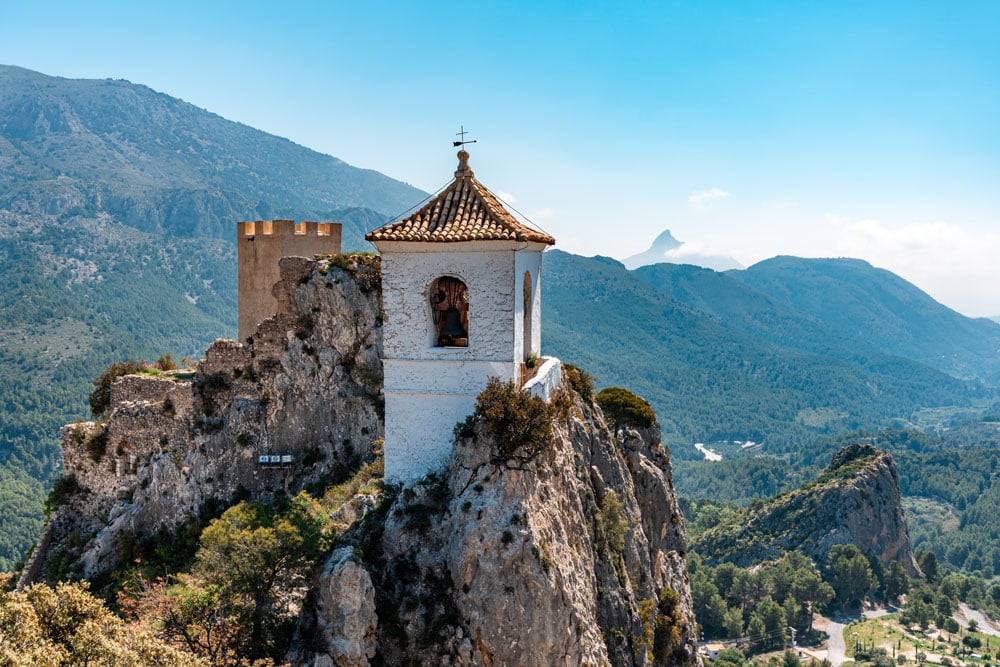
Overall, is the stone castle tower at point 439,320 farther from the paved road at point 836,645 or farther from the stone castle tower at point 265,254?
the paved road at point 836,645

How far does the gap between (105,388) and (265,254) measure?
24.6ft

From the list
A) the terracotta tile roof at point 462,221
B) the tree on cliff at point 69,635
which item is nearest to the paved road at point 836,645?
the terracotta tile roof at point 462,221

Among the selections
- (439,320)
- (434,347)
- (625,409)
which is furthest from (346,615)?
(625,409)

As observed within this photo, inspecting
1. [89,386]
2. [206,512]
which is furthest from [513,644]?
[89,386]

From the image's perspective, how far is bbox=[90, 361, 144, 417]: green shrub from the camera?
30484mm

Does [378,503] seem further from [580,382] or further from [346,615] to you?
[580,382]

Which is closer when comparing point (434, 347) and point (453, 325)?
point (434, 347)

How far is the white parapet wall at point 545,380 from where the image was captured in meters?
18.9

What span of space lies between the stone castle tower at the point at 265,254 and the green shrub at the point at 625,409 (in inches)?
494

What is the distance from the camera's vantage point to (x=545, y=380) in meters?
20.0

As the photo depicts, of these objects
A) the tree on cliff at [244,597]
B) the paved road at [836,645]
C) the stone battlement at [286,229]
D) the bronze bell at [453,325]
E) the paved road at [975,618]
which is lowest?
the paved road at [975,618]

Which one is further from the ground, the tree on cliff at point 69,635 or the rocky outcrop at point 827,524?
the tree on cliff at point 69,635

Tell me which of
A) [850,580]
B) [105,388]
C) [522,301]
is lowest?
[850,580]

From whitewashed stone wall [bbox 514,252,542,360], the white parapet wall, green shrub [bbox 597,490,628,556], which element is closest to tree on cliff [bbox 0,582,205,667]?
the white parapet wall
